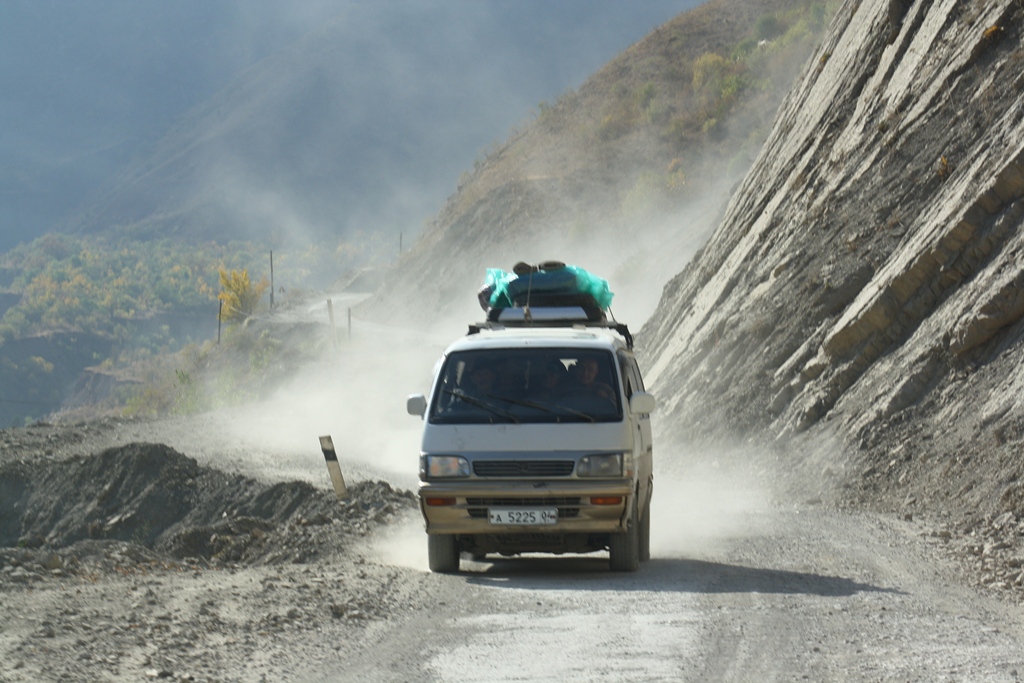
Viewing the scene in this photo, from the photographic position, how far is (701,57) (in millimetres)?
68125

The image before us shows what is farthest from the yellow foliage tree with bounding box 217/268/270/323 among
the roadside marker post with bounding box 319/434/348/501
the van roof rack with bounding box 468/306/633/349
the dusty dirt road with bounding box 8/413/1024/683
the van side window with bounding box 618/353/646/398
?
the van side window with bounding box 618/353/646/398

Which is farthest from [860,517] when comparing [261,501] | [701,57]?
[701,57]

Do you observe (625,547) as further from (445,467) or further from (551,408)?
(445,467)

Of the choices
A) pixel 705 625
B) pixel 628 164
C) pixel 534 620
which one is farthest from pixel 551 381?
pixel 628 164

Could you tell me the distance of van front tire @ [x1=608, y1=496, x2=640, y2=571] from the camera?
9812 millimetres

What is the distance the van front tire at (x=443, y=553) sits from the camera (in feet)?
32.9

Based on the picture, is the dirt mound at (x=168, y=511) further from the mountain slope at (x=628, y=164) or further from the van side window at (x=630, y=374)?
the mountain slope at (x=628, y=164)

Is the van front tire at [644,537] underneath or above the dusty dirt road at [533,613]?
above

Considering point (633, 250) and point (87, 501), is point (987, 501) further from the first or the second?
point (633, 250)

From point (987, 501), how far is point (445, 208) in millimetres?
65031

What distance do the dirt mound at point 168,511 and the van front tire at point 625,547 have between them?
3464mm

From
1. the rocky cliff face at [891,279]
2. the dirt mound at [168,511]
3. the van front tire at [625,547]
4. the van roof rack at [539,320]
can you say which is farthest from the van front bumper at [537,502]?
the rocky cliff face at [891,279]

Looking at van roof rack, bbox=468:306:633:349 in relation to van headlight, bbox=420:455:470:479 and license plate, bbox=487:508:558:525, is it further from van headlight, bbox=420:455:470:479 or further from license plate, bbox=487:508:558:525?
license plate, bbox=487:508:558:525

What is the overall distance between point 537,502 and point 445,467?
2.59 ft
